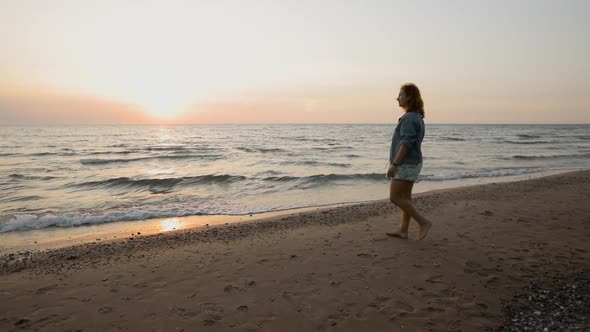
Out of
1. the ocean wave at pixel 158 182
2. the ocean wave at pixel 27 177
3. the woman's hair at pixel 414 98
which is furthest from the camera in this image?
the ocean wave at pixel 27 177

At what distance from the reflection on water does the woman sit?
489 cm

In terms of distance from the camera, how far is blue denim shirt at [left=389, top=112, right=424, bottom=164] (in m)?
4.30

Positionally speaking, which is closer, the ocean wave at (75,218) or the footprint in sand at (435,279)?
the footprint in sand at (435,279)

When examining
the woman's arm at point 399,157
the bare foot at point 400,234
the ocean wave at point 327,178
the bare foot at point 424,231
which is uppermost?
the woman's arm at point 399,157

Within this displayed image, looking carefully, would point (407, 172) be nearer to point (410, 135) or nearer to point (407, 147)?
point (407, 147)

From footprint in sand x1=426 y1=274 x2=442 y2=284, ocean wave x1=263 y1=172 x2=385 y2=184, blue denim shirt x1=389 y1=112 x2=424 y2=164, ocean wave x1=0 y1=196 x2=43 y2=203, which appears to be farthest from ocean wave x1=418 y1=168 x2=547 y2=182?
ocean wave x1=0 y1=196 x2=43 y2=203

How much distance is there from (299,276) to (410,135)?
2184mm

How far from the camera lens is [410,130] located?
4305 mm

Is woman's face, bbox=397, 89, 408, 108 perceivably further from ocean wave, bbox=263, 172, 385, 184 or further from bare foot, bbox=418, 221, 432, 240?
ocean wave, bbox=263, 172, 385, 184

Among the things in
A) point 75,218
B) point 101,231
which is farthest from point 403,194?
point 75,218

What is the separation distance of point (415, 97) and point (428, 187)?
8.58 metres

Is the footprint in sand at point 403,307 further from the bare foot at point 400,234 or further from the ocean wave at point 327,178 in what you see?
the ocean wave at point 327,178

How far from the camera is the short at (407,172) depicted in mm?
4477

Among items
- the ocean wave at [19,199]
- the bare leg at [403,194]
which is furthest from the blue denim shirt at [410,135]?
the ocean wave at [19,199]
